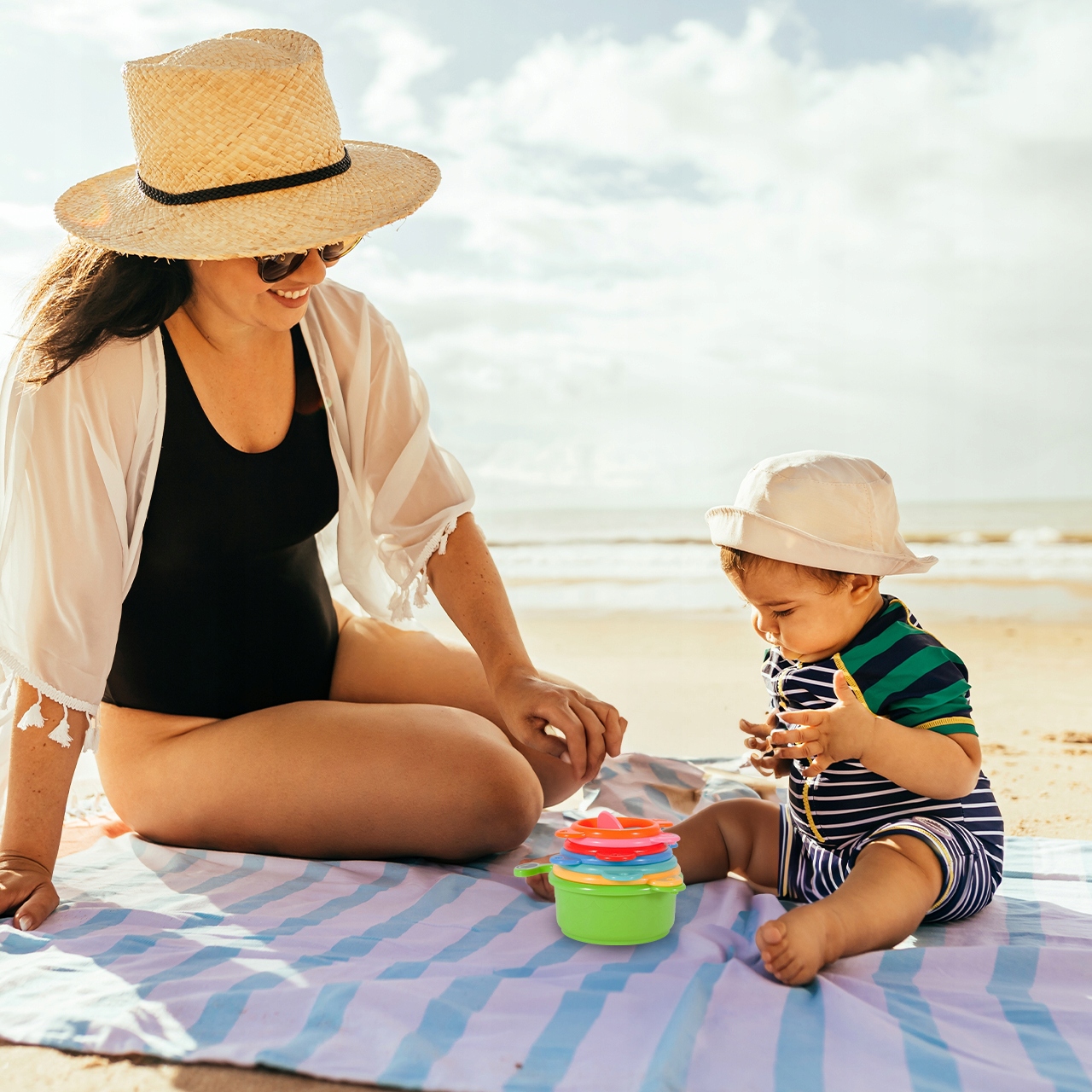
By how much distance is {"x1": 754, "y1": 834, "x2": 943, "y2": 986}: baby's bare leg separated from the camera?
53.4 inches

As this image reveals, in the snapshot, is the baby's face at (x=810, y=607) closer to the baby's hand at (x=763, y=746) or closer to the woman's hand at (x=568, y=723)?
the baby's hand at (x=763, y=746)

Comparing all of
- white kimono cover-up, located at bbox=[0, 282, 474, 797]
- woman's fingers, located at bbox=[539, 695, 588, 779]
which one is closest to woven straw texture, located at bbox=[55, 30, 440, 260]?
white kimono cover-up, located at bbox=[0, 282, 474, 797]

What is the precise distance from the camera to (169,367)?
6.41ft

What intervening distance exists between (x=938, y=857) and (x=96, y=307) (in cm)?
175

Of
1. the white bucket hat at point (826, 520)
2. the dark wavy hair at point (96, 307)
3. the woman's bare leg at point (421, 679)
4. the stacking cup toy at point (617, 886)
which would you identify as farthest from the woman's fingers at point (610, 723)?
the dark wavy hair at point (96, 307)

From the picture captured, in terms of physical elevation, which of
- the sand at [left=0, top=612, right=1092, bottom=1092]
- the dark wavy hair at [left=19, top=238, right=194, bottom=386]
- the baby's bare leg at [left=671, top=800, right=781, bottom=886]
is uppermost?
the dark wavy hair at [left=19, top=238, right=194, bottom=386]

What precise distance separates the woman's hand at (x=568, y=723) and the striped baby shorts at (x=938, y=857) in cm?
41

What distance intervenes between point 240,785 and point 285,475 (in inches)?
25.0

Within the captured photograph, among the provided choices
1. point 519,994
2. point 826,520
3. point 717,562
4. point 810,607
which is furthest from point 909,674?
point 717,562

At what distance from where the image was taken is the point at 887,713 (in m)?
1.71

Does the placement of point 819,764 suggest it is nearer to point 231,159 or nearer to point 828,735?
point 828,735

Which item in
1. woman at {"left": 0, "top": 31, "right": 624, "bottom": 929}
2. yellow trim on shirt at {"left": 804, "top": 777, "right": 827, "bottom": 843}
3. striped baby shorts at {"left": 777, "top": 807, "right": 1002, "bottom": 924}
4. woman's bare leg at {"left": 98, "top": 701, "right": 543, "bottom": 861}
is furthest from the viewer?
woman's bare leg at {"left": 98, "top": 701, "right": 543, "bottom": 861}

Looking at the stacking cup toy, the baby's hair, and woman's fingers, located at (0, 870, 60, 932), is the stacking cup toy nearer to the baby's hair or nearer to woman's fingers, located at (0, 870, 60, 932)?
the baby's hair

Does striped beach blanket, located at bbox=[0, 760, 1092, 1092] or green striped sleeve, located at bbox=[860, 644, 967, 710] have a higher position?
green striped sleeve, located at bbox=[860, 644, 967, 710]
